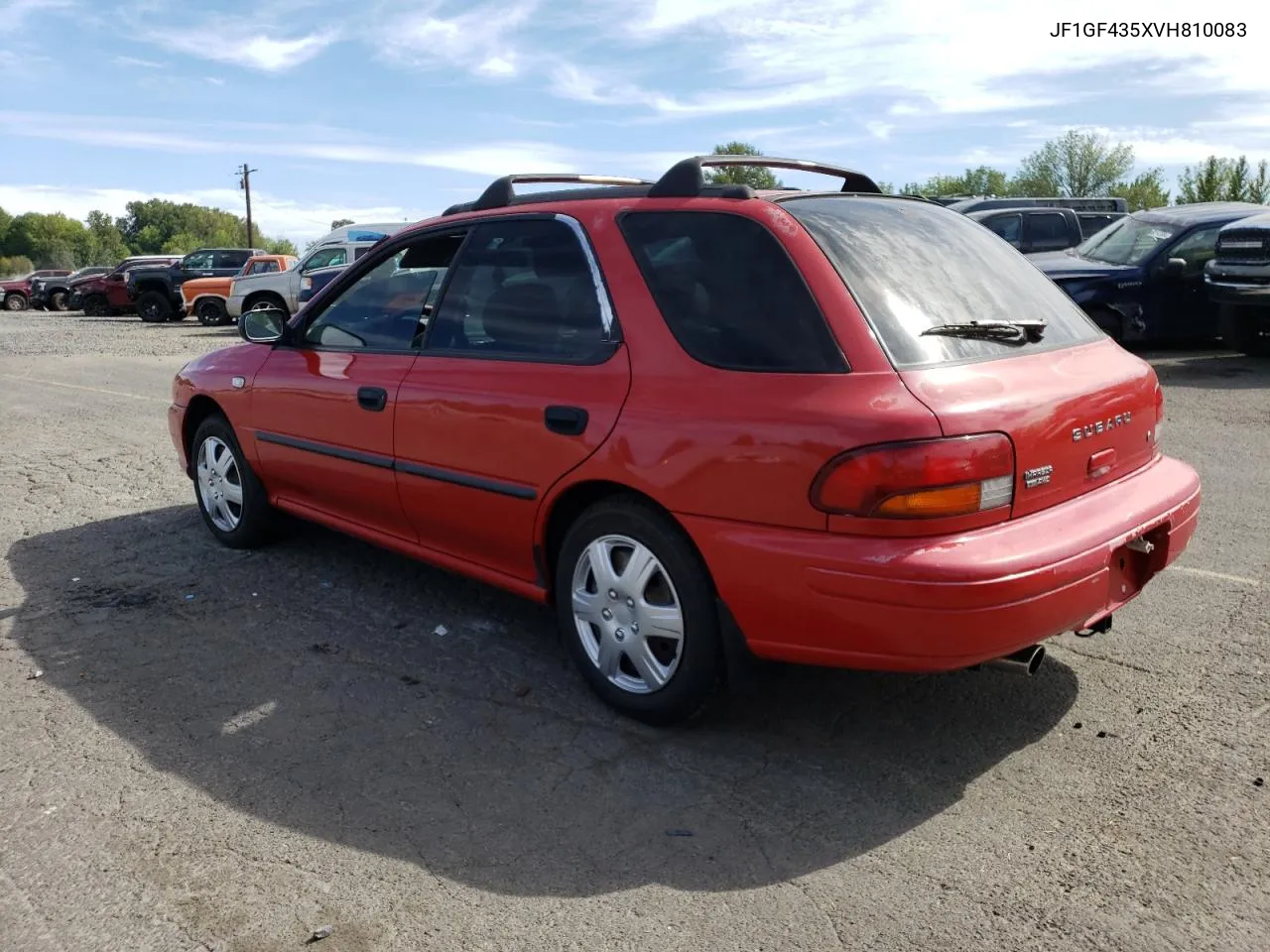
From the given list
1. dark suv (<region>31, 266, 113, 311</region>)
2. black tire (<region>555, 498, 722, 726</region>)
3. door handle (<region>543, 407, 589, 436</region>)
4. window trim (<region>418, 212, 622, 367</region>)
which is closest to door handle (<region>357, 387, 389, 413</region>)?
window trim (<region>418, 212, 622, 367</region>)

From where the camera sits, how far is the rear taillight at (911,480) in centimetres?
292

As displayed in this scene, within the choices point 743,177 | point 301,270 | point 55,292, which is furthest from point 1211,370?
point 55,292

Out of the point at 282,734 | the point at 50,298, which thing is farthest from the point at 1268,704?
the point at 50,298

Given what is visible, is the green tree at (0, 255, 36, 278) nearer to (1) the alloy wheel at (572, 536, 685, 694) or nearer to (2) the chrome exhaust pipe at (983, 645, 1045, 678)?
(1) the alloy wheel at (572, 536, 685, 694)

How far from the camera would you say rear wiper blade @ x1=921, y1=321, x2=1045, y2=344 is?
3.29 metres

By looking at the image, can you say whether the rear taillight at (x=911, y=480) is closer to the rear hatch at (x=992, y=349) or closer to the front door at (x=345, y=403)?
the rear hatch at (x=992, y=349)

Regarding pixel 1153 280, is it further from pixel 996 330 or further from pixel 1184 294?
pixel 996 330

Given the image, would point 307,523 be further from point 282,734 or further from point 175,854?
point 175,854

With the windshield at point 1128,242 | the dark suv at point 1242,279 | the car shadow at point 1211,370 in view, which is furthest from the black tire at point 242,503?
the windshield at point 1128,242

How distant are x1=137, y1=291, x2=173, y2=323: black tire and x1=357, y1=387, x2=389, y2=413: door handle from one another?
2779 centimetres

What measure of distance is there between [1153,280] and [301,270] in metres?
15.6

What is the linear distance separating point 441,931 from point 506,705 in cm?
122

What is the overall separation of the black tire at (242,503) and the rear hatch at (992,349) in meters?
3.14

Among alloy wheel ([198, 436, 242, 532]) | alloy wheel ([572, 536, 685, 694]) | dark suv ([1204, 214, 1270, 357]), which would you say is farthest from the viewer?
dark suv ([1204, 214, 1270, 357])
